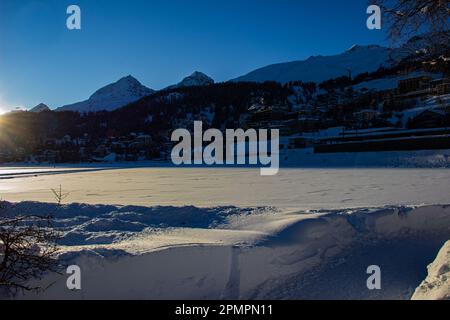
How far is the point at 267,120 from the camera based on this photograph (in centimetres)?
8406

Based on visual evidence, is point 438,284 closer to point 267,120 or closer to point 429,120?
point 429,120

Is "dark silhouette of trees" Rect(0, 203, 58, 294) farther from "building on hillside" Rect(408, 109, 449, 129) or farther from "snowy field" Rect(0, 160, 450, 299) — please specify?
"building on hillside" Rect(408, 109, 449, 129)

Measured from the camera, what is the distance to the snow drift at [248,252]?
4.60 metres

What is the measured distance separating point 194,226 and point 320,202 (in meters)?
3.78

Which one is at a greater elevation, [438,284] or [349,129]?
[349,129]

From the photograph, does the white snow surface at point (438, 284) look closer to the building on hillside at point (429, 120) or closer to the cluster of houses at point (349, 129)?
the cluster of houses at point (349, 129)

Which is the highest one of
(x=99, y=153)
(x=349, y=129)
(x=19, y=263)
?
(x=349, y=129)

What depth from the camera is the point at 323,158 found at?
Result: 104 feet

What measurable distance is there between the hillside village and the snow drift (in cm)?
290

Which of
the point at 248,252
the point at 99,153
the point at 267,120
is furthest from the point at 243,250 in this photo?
the point at 99,153

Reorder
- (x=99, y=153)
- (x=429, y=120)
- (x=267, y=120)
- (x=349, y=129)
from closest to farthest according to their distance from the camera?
(x=429, y=120) < (x=349, y=129) < (x=267, y=120) < (x=99, y=153)

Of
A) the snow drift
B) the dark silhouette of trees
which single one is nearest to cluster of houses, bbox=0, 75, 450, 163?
the snow drift

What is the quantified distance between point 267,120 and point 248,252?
79.9 m
